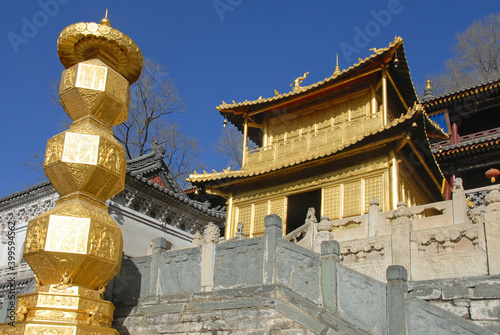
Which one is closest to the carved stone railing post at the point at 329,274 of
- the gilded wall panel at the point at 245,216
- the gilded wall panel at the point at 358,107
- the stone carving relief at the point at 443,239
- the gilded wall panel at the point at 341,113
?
the stone carving relief at the point at 443,239

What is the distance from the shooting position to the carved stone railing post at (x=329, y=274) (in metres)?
6.61

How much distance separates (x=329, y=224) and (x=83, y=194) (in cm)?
514

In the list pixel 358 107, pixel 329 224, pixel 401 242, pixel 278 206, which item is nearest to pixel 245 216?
pixel 278 206

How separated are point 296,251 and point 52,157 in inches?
140

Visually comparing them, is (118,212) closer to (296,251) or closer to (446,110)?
(296,251)

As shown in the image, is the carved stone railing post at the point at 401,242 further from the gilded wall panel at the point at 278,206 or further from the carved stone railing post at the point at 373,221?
the gilded wall panel at the point at 278,206

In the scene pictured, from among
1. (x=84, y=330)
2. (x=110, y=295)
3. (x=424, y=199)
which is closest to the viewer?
(x=84, y=330)

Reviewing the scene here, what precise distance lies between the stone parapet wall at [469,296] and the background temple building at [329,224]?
0.6 inches

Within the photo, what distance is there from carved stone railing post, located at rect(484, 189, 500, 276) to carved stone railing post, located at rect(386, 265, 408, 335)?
162cm

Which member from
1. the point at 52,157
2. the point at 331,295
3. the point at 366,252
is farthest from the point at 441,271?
the point at 52,157

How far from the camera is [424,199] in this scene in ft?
50.2

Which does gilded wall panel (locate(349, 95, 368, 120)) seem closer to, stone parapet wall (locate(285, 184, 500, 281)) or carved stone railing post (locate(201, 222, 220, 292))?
stone parapet wall (locate(285, 184, 500, 281))

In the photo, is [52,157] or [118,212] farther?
[118,212]

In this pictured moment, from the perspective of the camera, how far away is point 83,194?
634 centimetres
